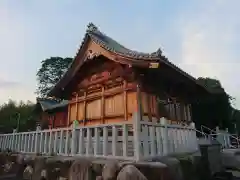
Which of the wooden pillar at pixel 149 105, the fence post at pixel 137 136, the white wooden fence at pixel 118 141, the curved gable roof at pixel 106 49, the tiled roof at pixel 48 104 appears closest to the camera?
the fence post at pixel 137 136

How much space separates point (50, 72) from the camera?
50094 millimetres

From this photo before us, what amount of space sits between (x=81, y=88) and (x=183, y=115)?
6005mm

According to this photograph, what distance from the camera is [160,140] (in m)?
5.34

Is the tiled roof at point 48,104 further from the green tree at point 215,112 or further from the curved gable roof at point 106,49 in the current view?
the green tree at point 215,112

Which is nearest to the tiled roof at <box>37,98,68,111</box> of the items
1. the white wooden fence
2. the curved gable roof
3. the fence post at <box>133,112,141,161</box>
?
the curved gable roof

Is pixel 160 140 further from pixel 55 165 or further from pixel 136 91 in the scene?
pixel 136 91

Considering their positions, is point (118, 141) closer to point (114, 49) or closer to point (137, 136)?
point (137, 136)

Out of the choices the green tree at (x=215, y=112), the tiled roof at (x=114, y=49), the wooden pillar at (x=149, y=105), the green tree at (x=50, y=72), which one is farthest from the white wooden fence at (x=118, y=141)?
the green tree at (x=50, y=72)

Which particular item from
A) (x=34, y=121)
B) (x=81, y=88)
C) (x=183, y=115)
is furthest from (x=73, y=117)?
(x=34, y=121)

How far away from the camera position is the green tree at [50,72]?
48531 millimetres

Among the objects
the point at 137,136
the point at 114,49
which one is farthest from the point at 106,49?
the point at 137,136

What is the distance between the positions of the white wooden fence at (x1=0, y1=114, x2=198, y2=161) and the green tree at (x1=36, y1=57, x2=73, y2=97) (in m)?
41.9

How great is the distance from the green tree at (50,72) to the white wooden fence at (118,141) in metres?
41.9

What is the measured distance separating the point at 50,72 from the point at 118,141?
4749cm
